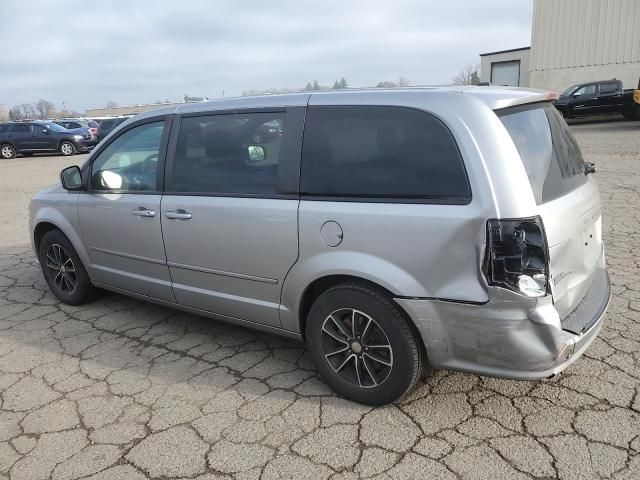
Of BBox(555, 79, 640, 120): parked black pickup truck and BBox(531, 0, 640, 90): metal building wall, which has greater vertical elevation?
BBox(531, 0, 640, 90): metal building wall

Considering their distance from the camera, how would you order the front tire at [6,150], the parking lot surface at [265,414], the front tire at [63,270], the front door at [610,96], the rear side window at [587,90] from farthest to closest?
the front tire at [6,150] → the rear side window at [587,90] → the front door at [610,96] → the front tire at [63,270] → the parking lot surface at [265,414]

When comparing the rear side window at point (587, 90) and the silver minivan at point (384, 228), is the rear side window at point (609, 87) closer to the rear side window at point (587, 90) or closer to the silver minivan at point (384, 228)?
the rear side window at point (587, 90)

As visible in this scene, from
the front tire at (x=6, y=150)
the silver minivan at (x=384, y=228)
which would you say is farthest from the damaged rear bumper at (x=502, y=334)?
the front tire at (x=6, y=150)

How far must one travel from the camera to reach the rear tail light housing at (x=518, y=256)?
2309 millimetres

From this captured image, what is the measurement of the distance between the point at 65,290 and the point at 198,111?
2.30m

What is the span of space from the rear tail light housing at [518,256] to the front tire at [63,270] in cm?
349

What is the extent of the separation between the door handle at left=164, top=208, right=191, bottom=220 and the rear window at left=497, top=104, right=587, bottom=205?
78.2 inches

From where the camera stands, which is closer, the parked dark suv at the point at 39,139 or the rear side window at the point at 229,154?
the rear side window at the point at 229,154

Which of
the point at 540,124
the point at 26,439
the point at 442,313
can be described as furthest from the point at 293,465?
the point at 540,124

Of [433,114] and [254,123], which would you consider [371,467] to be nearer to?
[433,114]

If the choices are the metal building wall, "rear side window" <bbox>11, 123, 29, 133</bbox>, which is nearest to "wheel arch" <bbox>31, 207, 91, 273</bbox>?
"rear side window" <bbox>11, 123, 29, 133</bbox>

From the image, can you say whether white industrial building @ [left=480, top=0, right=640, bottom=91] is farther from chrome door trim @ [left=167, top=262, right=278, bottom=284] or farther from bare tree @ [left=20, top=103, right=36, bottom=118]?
bare tree @ [left=20, top=103, right=36, bottom=118]

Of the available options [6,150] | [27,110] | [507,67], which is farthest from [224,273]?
[27,110]

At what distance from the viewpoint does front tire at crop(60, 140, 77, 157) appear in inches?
866
